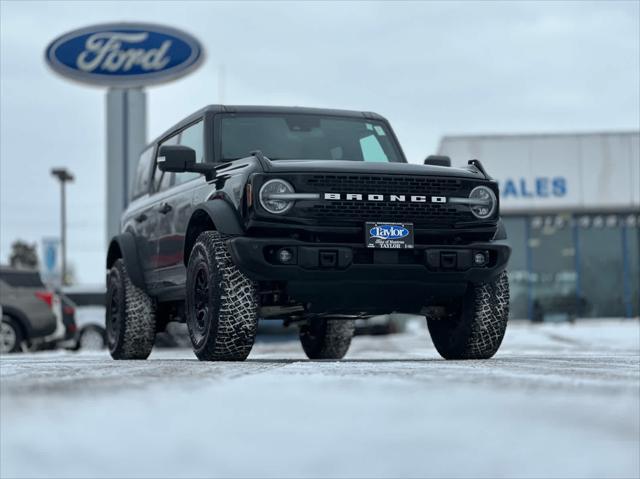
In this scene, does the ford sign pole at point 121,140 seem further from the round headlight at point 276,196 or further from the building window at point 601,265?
the round headlight at point 276,196

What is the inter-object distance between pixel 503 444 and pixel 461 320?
4510 mm

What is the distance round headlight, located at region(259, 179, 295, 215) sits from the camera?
6.00 m

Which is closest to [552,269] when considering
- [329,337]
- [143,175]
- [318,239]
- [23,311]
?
[23,311]

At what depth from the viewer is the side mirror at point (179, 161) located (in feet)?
21.9

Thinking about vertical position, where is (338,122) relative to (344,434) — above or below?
above

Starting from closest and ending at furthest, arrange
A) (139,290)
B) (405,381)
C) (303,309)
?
(405,381) < (303,309) < (139,290)

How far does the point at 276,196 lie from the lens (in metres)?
5.99

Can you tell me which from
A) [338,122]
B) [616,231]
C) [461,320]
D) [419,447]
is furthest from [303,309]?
[616,231]

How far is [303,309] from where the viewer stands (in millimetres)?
6414

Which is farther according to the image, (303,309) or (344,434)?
(303,309)

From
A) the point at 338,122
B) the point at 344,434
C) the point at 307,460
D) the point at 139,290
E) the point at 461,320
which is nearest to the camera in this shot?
the point at 307,460

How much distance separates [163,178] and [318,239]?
273 centimetres

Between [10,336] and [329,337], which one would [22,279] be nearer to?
[10,336]

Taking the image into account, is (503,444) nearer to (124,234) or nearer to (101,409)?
(101,409)
